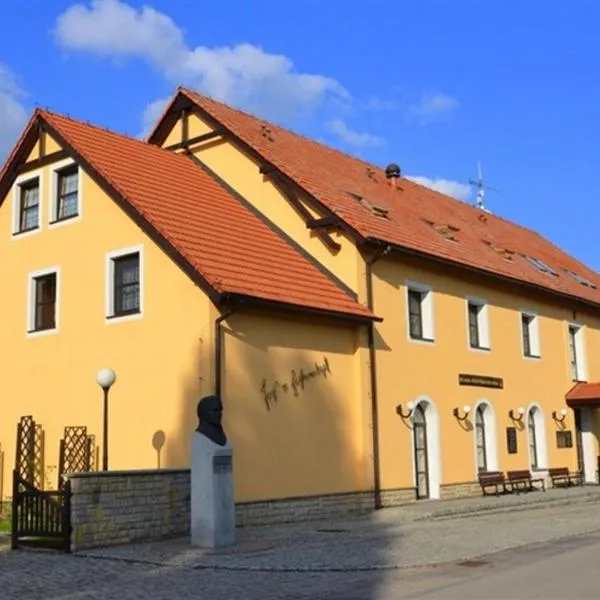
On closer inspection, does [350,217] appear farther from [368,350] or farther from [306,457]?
[306,457]

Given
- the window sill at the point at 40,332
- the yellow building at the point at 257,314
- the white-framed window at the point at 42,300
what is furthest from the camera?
the white-framed window at the point at 42,300

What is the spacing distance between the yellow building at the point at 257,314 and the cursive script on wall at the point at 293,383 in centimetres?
4

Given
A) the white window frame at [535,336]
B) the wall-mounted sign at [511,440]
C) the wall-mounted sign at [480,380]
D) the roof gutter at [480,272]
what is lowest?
the wall-mounted sign at [511,440]

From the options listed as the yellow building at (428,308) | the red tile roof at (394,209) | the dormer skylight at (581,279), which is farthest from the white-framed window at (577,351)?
the dormer skylight at (581,279)

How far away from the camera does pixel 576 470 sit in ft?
92.7

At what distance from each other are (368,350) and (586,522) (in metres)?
5.67

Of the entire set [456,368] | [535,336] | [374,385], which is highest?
[535,336]

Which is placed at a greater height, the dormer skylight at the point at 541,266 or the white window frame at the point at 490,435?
the dormer skylight at the point at 541,266

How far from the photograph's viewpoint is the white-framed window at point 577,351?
29.7 meters

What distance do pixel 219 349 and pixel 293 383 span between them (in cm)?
210

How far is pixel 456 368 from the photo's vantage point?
23062mm

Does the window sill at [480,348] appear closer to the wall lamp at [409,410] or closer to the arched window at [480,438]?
the arched window at [480,438]

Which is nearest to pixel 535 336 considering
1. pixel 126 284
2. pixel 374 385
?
pixel 374 385

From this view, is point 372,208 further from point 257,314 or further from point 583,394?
point 583,394
